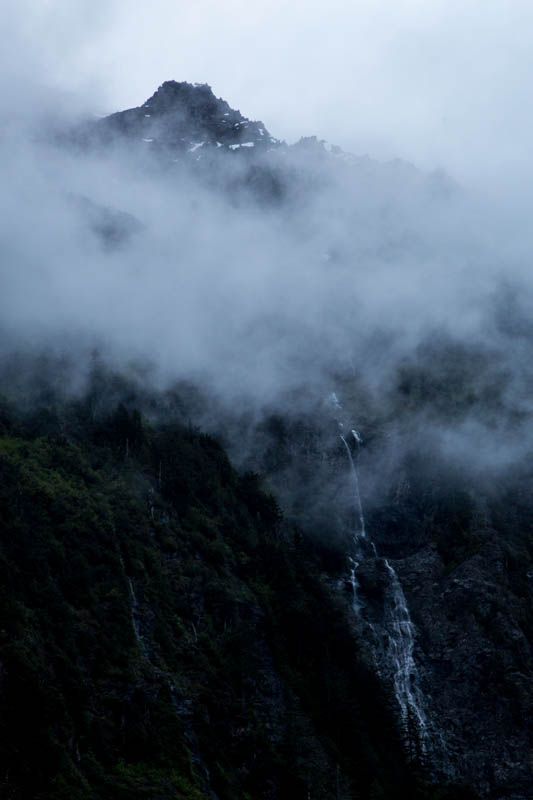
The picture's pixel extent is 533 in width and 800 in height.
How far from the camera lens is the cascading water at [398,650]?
106 metres

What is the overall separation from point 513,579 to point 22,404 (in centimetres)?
7007

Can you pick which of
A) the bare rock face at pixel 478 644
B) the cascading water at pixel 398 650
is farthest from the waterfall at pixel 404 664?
the bare rock face at pixel 478 644

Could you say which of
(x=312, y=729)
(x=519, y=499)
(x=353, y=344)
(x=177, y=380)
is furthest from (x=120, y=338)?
(x=312, y=729)

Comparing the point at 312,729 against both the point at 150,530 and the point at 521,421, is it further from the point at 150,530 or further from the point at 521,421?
the point at 521,421

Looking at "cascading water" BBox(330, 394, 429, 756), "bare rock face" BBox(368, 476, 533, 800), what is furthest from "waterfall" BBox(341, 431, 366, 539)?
"bare rock face" BBox(368, 476, 533, 800)

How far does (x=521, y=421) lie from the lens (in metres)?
148

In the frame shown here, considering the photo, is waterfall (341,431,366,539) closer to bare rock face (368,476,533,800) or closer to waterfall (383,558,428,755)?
bare rock face (368,476,533,800)

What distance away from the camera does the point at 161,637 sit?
9031cm

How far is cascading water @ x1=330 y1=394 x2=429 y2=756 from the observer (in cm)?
10556

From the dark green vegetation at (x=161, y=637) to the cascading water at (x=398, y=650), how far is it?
4523mm

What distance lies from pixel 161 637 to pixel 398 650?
125 feet

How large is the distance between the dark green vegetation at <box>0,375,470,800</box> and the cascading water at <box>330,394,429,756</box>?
4.52 meters

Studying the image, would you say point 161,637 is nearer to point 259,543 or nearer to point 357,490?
point 259,543

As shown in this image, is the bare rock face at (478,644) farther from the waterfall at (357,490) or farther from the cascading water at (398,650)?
the waterfall at (357,490)
